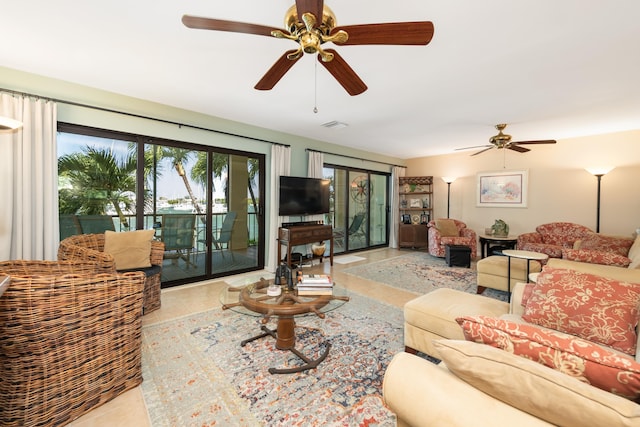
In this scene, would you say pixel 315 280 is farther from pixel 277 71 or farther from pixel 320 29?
pixel 320 29

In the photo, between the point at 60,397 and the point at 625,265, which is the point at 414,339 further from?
the point at 625,265

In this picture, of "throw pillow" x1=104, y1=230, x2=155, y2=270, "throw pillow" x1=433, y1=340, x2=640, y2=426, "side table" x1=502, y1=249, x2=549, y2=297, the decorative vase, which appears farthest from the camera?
the decorative vase

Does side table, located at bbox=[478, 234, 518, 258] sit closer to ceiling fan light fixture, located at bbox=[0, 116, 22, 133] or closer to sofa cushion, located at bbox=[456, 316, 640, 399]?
sofa cushion, located at bbox=[456, 316, 640, 399]

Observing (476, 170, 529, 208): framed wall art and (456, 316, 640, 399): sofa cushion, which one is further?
(476, 170, 529, 208): framed wall art

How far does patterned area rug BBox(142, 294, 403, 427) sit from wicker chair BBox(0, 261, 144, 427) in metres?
0.30

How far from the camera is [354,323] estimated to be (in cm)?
267


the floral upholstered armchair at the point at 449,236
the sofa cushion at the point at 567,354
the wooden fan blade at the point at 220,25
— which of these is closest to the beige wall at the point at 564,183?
the floral upholstered armchair at the point at 449,236

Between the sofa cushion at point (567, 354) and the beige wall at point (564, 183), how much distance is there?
5672 mm

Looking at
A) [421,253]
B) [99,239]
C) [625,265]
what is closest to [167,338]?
[99,239]

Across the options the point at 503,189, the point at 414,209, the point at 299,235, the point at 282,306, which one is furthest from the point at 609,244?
the point at 282,306

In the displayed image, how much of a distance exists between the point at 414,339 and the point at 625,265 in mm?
2330

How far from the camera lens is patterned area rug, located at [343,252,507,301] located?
3844 millimetres

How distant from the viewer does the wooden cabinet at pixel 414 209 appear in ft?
22.5

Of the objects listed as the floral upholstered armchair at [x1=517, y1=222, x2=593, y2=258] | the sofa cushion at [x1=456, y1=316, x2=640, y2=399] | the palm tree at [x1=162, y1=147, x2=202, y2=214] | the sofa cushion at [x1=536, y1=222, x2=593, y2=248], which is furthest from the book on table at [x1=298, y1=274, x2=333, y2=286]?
the sofa cushion at [x1=536, y1=222, x2=593, y2=248]
